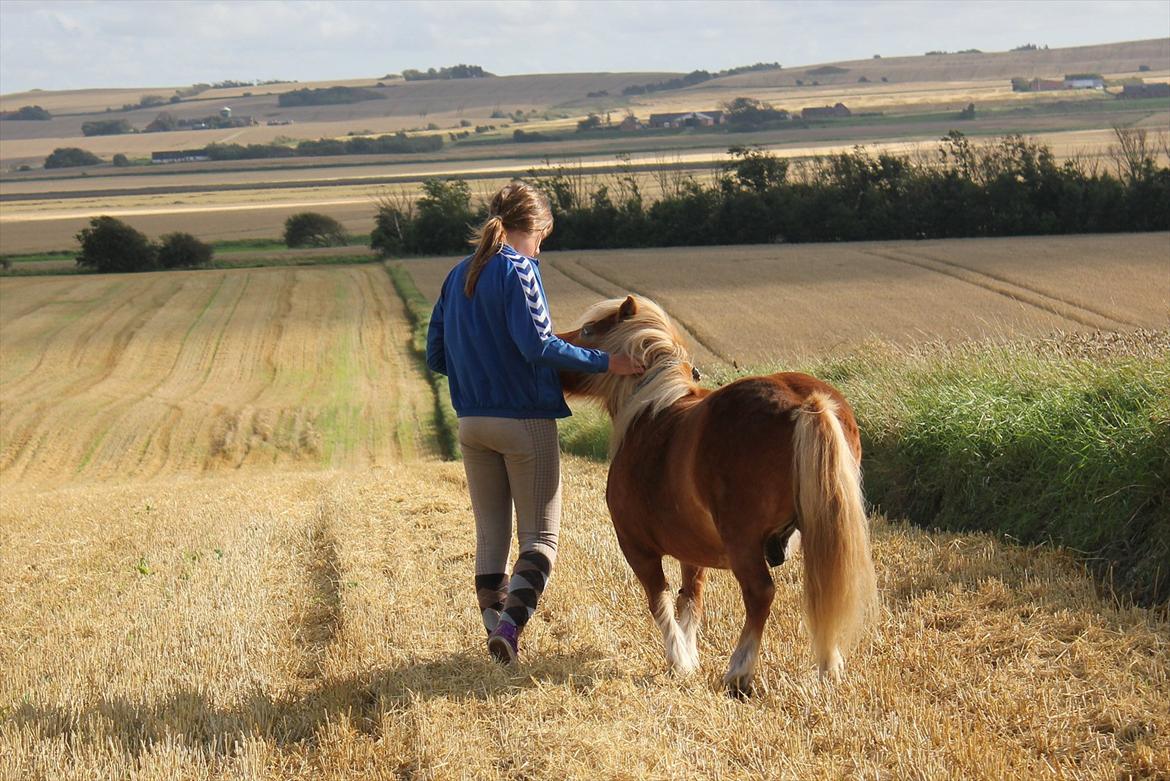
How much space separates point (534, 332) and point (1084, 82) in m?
172

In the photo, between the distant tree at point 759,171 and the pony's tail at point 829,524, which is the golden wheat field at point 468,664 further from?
the distant tree at point 759,171

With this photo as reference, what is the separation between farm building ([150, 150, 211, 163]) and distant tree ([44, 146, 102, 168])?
7439 millimetres

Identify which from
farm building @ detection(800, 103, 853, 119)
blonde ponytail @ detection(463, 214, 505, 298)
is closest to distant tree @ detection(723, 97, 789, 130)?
farm building @ detection(800, 103, 853, 119)

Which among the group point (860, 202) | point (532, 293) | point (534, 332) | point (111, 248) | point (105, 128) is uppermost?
point (105, 128)

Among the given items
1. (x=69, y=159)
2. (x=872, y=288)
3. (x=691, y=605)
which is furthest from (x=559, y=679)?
(x=69, y=159)

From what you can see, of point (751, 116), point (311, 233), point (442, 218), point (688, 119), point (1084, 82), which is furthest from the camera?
point (1084, 82)

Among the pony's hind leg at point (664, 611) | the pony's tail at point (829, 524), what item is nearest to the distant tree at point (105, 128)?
the pony's hind leg at point (664, 611)

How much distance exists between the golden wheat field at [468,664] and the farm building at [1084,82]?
160899 mm

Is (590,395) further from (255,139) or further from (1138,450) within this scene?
(255,139)

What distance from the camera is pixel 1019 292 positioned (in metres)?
33.1

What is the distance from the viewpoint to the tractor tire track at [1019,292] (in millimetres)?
27656

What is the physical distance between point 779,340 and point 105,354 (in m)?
21.1

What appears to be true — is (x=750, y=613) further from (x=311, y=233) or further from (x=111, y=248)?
(x=311, y=233)

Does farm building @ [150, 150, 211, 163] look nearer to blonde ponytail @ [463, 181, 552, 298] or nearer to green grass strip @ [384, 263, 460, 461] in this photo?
green grass strip @ [384, 263, 460, 461]
